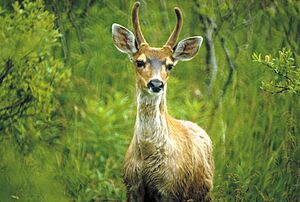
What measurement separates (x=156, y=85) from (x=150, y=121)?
0.39m

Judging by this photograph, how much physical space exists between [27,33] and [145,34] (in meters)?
3.39

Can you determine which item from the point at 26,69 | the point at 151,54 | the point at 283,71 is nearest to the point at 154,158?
the point at 151,54

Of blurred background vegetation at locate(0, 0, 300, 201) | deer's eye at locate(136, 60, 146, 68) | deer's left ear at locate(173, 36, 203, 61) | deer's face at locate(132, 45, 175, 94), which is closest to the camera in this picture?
deer's face at locate(132, 45, 175, 94)

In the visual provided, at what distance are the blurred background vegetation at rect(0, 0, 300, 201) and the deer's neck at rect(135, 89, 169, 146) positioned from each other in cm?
79

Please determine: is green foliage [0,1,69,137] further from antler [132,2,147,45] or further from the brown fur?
the brown fur

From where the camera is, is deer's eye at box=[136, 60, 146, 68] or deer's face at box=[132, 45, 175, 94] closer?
deer's face at box=[132, 45, 175, 94]

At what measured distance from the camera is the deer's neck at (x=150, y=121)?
8512 millimetres

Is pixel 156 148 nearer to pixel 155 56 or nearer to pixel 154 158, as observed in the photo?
pixel 154 158

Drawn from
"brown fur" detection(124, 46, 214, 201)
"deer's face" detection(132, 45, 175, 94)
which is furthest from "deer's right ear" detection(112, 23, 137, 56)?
"brown fur" detection(124, 46, 214, 201)

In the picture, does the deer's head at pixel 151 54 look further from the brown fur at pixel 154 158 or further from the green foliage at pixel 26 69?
the green foliage at pixel 26 69

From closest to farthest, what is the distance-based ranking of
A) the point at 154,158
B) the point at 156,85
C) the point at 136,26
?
1. the point at 156,85
2. the point at 154,158
3. the point at 136,26

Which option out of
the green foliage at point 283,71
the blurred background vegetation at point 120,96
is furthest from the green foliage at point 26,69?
the green foliage at point 283,71

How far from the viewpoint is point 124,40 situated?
904cm

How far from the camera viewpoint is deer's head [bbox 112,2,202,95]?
8469 millimetres
